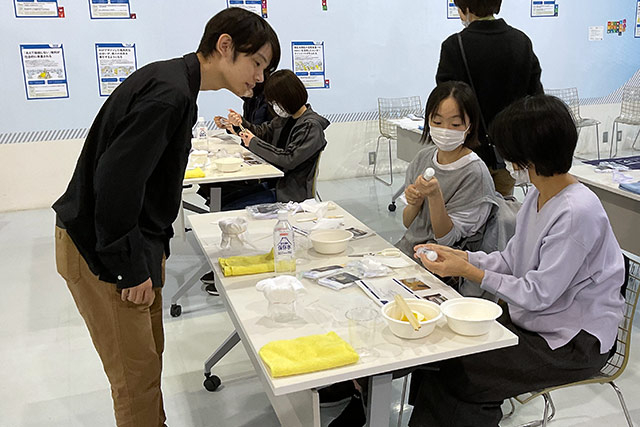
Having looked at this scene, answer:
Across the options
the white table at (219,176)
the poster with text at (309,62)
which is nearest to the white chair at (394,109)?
the poster with text at (309,62)

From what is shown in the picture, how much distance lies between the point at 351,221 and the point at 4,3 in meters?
3.90

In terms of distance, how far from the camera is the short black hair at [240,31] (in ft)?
5.18

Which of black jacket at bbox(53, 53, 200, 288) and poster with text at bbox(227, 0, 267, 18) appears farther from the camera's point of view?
poster with text at bbox(227, 0, 267, 18)

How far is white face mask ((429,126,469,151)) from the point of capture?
2201mm

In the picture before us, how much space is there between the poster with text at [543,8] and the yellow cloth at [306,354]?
5706 mm

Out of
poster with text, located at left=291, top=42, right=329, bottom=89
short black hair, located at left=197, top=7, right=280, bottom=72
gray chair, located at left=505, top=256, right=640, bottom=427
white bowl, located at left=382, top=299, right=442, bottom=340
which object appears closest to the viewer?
white bowl, located at left=382, top=299, right=442, bottom=340

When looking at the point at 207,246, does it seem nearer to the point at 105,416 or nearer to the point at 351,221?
the point at 351,221

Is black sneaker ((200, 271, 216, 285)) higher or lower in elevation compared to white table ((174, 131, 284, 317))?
lower

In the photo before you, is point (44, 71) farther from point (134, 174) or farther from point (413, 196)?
point (134, 174)

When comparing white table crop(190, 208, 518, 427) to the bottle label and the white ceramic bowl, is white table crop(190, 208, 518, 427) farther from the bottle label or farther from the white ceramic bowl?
the white ceramic bowl

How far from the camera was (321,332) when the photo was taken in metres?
1.51

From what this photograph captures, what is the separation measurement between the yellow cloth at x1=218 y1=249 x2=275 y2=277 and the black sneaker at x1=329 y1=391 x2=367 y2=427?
23.2 inches

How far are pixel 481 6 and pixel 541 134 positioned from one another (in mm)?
1305

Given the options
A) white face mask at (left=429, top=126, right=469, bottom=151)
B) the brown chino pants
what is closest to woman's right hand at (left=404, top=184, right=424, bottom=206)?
white face mask at (left=429, top=126, right=469, bottom=151)
